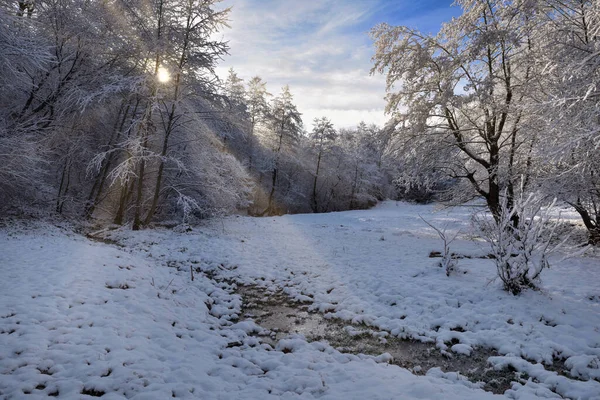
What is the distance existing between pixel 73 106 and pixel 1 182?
366cm

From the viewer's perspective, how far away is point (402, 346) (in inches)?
203

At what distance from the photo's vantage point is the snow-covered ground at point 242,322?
3.69 metres

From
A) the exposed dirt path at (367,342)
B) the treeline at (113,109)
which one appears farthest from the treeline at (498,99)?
the exposed dirt path at (367,342)

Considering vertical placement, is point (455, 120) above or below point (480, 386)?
above

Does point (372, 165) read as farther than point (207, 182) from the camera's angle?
Yes

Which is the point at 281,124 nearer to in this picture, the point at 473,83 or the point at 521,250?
the point at 473,83

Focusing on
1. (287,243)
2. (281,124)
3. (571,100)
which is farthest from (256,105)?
(571,100)

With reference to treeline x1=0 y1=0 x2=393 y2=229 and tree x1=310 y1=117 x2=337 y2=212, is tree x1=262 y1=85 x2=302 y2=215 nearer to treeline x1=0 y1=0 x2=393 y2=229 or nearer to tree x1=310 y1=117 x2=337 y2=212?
tree x1=310 y1=117 x2=337 y2=212

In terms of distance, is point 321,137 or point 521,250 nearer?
point 521,250

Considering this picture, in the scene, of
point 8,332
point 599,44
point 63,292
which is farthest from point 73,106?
point 599,44

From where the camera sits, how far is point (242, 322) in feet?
19.1

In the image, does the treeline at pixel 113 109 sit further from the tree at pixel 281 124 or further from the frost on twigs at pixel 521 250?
the tree at pixel 281 124

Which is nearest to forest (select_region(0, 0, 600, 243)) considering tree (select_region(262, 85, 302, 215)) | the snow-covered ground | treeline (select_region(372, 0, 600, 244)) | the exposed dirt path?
treeline (select_region(372, 0, 600, 244))

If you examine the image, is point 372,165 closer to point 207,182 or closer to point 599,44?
point 207,182
